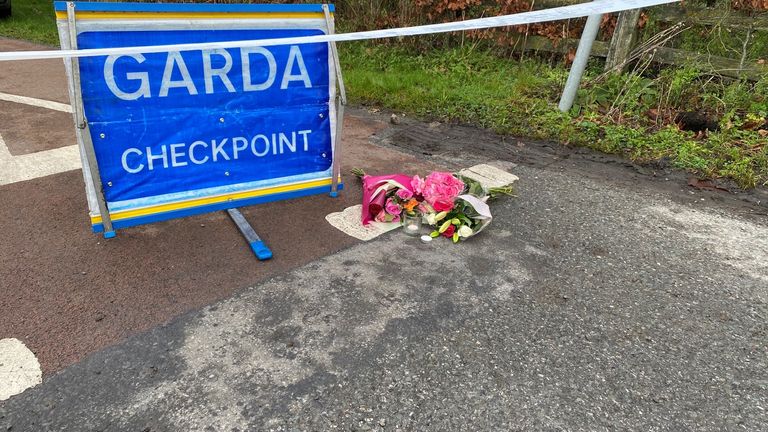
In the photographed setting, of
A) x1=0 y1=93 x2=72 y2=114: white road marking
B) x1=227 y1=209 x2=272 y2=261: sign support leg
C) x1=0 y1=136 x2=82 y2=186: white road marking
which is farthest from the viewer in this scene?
x1=0 y1=93 x2=72 y2=114: white road marking

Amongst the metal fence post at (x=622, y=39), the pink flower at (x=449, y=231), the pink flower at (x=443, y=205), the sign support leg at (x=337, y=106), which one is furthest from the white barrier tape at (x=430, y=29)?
the metal fence post at (x=622, y=39)

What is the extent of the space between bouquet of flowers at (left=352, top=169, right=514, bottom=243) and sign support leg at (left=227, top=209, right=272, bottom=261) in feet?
2.43

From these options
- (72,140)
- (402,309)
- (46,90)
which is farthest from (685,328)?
(46,90)

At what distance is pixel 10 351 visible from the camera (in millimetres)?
2299

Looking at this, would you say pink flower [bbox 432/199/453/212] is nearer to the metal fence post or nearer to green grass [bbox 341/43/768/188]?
green grass [bbox 341/43/768/188]

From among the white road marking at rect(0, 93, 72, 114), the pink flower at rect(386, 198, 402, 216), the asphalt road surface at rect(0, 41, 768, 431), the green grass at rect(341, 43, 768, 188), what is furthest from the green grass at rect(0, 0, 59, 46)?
the pink flower at rect(386, 198, 402, 216)

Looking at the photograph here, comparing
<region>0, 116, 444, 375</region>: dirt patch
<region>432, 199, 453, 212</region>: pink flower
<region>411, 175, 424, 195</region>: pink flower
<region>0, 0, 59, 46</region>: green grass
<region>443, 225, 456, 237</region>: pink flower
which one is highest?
<region>0, 0, 59, 46</region>: green grass

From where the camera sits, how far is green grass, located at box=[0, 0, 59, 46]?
1106cm

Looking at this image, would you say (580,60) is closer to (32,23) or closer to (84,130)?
(84,130)

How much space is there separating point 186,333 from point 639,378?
2.11 m

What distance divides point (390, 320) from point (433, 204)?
1.16m

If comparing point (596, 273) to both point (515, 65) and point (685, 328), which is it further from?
point (515, 65)

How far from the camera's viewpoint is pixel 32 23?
12422mm

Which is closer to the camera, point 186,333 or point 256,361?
point 256,361
